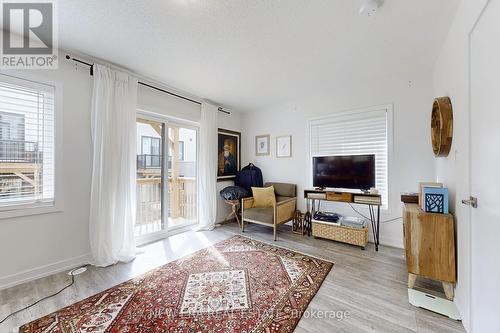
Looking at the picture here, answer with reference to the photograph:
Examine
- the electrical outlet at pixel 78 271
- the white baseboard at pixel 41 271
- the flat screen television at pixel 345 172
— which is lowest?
the electrical outlet at pixel 78 271

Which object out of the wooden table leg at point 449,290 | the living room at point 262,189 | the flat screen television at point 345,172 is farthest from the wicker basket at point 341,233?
the wooden table leg at point 449,290

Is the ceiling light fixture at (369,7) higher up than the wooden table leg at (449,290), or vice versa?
the ceiling light fixture at (369,7)

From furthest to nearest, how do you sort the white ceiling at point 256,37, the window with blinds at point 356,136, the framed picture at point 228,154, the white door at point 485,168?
1. the framed picture at point 228,154
2. the window with blinds at point 356,136
3. the white ceiling at point 256,37
4. the white door at point 485,168

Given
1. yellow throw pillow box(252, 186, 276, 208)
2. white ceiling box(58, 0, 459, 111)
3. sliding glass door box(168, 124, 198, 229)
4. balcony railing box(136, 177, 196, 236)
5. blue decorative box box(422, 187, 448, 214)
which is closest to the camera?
white ceiling box(58, 0, 459, 111)

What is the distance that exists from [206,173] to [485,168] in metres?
3.34

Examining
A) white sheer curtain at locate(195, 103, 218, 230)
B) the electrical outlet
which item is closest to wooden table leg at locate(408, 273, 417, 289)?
white sheer curtain at locate(195, 103, 218, 230)

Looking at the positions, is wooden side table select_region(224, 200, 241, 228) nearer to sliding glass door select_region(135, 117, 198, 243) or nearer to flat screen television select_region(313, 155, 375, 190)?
sliding glass door select_region(135, 117, 198, 243)

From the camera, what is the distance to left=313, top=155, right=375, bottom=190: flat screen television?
285 cm

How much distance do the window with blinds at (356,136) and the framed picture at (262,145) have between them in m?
0.92

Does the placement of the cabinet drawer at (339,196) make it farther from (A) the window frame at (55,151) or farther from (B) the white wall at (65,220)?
(A) the window frame at (55,151)

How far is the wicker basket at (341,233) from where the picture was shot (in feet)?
9.07

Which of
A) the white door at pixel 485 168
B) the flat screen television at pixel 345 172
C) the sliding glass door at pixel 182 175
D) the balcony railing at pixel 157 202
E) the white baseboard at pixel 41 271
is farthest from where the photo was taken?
the sliding glass door at pixel 182 175

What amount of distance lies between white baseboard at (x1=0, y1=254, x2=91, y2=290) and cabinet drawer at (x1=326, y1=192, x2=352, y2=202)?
324 cm

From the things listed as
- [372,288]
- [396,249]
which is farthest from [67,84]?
[396,249]
